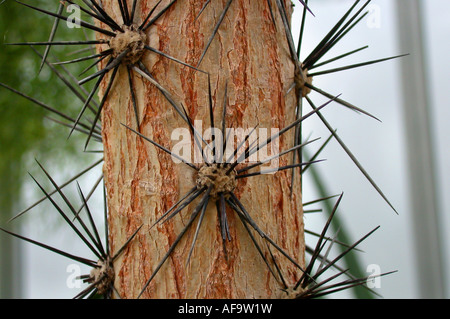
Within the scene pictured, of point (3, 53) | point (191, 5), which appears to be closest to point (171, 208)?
point (191, 5)

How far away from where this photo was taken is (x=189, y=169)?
290 millimetres

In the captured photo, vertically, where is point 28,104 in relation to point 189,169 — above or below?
above

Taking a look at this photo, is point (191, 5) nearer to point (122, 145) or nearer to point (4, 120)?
point (122, 145)

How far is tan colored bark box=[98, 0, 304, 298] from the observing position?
0.94 feet

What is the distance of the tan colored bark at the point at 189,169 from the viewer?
285 mm

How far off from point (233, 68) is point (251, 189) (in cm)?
8

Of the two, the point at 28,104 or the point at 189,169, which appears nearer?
the point at 189,169
